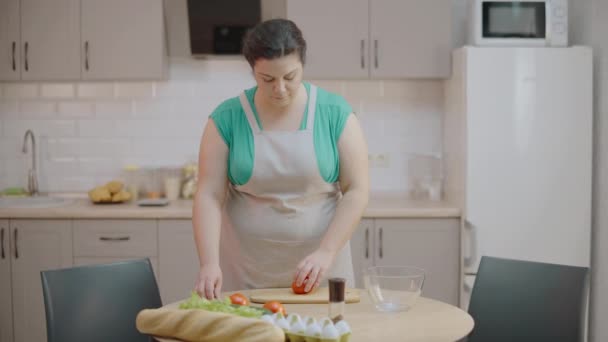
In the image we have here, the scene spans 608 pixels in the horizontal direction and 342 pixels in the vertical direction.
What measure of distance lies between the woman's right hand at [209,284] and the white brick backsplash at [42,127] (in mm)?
2622

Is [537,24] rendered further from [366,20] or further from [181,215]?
[181,215]

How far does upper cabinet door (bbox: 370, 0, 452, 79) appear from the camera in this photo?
430cm

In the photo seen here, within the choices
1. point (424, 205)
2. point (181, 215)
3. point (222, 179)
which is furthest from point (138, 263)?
point (424, 205)

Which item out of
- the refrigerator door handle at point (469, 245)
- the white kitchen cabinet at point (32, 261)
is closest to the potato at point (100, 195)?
the white kitchen cabinet at point (32, 261)

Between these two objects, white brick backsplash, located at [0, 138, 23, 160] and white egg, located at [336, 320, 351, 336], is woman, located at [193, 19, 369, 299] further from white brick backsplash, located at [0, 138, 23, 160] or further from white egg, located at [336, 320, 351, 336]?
white brick backsplash, located at [0, 138, 23, 160]

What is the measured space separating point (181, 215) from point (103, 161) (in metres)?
0.85

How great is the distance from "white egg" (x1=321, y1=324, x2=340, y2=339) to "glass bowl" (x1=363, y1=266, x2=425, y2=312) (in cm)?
40

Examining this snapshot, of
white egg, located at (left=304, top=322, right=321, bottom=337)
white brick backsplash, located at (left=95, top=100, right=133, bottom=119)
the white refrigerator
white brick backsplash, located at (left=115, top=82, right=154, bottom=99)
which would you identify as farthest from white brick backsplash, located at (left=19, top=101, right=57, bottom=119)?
white egg, located at (left=304, top=322, right=321, bottom=337)

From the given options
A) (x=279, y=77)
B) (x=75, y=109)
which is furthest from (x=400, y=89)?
(x=279, y=77)

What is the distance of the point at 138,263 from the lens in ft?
8.74

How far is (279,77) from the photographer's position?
2373 mm

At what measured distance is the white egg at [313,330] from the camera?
73.2 inches

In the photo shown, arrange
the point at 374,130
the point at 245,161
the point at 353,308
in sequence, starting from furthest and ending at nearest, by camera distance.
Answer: the point at 374,130, the point at 245,161, the point at 353,308

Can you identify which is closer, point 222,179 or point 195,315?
point 195,315
